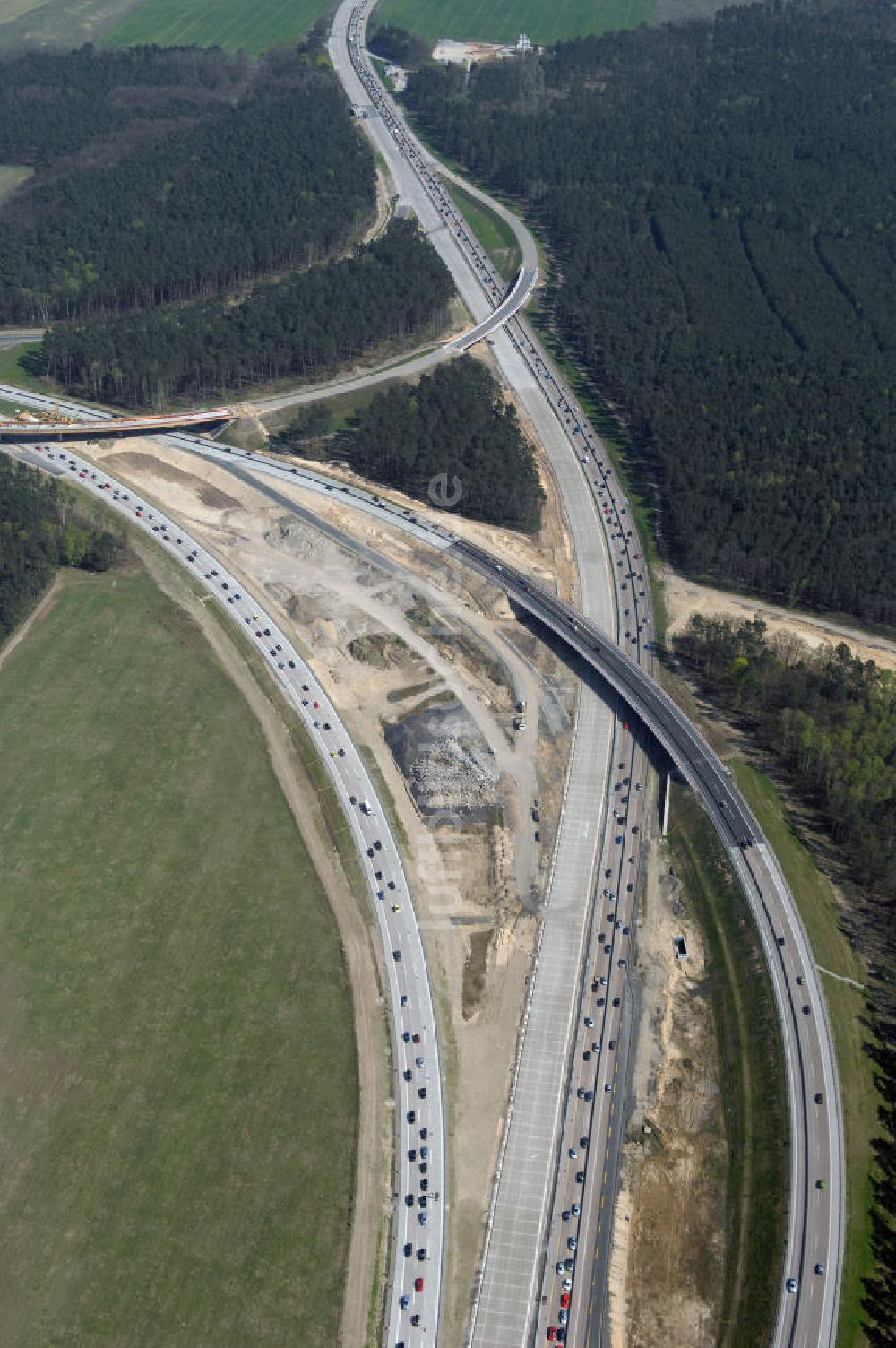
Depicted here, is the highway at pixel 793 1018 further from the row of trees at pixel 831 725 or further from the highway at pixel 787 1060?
the row of trees at pixel 831 725

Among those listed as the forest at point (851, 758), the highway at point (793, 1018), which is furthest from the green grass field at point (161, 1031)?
the forest at point (851, 758)

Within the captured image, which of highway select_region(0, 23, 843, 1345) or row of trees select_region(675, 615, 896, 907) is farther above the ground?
row of trees select_region(675, 615, 896, 907)

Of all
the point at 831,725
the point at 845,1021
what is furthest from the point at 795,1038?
the point at 831,725

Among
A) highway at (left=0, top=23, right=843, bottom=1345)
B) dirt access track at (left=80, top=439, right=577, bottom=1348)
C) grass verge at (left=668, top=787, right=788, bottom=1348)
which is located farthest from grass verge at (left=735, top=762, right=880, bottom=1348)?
dirt access track at (left=80, top=439, right=577, bottom=1348)

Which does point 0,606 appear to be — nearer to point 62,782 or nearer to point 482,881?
point 62,782

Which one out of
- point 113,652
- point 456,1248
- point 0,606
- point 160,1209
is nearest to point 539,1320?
point 456,1248

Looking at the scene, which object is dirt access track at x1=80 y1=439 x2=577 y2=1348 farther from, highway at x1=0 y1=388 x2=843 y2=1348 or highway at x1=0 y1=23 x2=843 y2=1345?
highway at x1=0 y1=388 x2=843 y2=1348

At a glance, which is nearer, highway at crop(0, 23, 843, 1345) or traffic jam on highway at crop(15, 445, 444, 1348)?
highway at crop(0, 23, 843, 1345)
